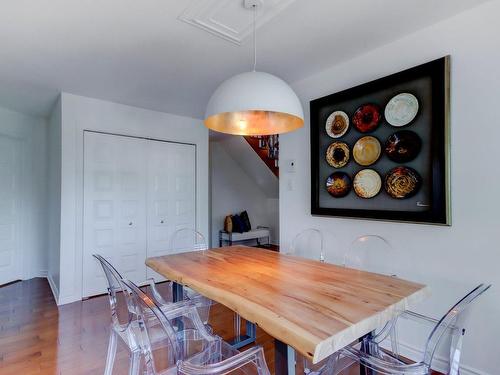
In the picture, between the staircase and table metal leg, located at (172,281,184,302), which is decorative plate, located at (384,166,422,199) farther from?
the staircase

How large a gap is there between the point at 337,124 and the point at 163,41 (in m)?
1.56

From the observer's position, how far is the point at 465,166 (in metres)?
1.83

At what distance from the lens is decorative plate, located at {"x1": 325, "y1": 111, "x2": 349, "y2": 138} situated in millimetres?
2477

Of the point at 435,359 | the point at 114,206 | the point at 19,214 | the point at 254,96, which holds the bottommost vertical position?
the point at 435,359

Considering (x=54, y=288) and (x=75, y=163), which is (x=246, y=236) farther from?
(x=75, y=163)

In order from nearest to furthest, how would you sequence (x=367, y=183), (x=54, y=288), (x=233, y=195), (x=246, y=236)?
(x=367, y=183) → (x=54, y=288) → (x=246, y=236) → (x=233, y=195)

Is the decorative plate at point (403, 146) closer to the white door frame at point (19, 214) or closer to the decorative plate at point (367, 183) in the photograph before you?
the decorative plate at point (367, 183)

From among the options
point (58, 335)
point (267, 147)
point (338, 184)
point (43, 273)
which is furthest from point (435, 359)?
point (43, 273)

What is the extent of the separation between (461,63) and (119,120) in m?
3.45

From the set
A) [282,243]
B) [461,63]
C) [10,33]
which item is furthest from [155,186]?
[461,63]

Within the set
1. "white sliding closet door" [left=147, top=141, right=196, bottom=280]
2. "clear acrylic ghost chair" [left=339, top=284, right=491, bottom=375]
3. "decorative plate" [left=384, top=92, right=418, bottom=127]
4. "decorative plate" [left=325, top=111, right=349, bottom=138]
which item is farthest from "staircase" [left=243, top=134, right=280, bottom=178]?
"clear acrylic ghost chair" [left=339, top=284, right=491, bottom=375]

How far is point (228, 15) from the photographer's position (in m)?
1.83

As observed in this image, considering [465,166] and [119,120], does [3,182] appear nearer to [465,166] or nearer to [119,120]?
[119,120]

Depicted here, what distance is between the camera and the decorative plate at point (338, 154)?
246cm
